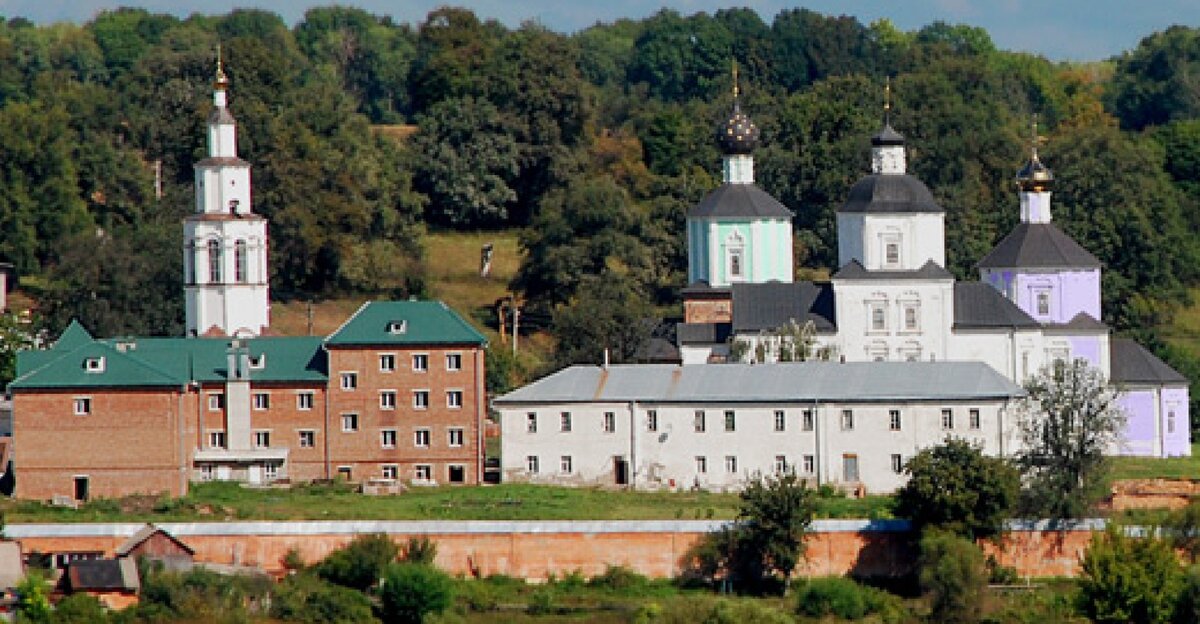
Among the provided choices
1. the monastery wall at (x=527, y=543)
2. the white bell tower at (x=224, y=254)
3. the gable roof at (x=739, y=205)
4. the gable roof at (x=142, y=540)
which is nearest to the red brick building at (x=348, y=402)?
the white bell tower at (x=224, y=254)

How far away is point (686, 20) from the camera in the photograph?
13662 centimetres

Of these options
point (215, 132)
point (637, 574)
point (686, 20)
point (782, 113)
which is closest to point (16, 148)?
point (215, 132)

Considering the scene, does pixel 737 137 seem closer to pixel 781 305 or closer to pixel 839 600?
pixel 781 305

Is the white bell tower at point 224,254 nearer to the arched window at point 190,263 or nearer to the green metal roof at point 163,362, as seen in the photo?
the arched window at point 190,263

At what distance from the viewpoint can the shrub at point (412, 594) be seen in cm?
5719

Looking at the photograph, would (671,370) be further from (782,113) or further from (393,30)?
(393,30)

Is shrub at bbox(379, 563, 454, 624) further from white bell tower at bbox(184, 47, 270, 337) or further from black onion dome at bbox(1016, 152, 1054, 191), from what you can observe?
black onion dome at bbox(1016, 152, 1054, 191)

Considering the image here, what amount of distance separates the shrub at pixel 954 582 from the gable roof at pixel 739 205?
20.7 metres

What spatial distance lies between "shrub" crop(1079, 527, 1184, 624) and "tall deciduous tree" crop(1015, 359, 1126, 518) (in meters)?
2.78

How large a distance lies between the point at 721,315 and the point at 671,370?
8.96 metres

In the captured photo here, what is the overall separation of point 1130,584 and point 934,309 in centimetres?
1755

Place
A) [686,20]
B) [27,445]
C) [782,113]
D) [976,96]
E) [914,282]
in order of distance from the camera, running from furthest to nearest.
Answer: [686,20]
[976,96]
[782,113]
[914,282]
[27,445]

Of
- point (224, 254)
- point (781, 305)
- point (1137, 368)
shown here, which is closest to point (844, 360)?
point (781, 305)

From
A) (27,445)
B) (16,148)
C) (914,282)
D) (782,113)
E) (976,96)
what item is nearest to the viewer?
(27,445)
